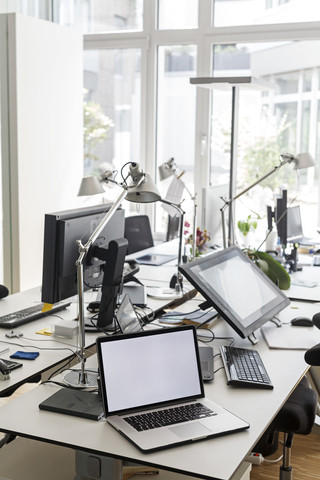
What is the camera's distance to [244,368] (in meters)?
2.22

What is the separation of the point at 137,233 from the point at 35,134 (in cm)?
114

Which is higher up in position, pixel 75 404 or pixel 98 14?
pixel 98 14

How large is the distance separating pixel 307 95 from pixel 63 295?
11.9 feet

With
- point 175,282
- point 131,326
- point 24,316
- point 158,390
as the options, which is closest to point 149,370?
Answer: point 158,390

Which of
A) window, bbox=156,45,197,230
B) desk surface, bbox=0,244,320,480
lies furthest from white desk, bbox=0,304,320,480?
window, bbox=156,45,197,230

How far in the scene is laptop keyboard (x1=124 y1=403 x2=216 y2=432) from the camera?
5.86 feet

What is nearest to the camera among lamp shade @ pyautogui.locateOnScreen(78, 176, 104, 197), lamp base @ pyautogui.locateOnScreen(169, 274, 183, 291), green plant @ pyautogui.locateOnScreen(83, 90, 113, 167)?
lamp base @ pyautogui.locateOnScreen(169, 274, 183, 291)

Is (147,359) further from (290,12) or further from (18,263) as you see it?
(290,12)

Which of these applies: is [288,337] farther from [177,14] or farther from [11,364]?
[177,14]

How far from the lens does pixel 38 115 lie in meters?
5.01

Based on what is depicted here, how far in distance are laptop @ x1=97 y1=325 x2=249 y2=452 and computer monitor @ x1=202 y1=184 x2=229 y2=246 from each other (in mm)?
2098

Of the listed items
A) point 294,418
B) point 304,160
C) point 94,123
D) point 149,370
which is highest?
point 94,123

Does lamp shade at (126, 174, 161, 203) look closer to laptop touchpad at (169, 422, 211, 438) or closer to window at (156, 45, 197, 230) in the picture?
laptop touchpad at (169, 422, 211, 438)

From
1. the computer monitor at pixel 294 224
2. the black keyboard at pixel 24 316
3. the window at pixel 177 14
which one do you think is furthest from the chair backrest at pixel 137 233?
the window at pixel 177 14
